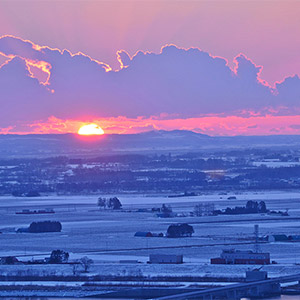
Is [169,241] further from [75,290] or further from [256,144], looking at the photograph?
[256,144]

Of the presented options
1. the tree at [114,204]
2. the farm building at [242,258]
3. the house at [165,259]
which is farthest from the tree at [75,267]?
the tree at [114,204]

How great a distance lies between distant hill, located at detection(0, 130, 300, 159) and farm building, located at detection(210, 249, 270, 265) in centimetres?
10087

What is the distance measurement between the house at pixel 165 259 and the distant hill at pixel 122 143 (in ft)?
330

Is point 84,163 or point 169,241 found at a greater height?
point 84,163

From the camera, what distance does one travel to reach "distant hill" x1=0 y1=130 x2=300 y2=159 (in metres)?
133

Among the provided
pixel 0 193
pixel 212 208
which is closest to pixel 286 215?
pixel 212 208

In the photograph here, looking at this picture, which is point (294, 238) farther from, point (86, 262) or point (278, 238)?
point (86, 262)

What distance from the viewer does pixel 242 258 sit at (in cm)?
2777

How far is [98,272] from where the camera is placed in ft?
86.6

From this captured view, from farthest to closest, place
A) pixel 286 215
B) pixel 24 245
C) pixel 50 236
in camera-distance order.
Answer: pixel 286 215
pixel 50 236
pixel 24 245

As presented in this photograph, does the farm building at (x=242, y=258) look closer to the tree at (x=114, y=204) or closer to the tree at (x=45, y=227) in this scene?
the tree at (x=45, y=227)

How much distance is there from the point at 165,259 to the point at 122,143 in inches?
4450

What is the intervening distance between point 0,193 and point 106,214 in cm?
2002

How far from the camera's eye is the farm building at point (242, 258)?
27505 mm
